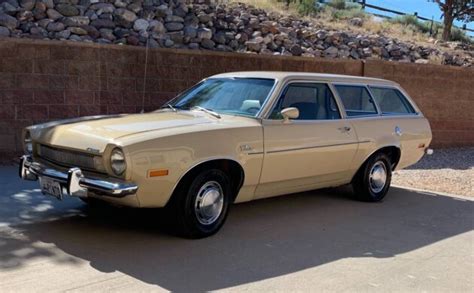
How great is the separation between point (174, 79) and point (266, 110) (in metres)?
4.63

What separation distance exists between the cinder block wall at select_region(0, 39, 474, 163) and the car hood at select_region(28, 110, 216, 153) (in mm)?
3422

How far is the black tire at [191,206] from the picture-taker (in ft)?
17.8

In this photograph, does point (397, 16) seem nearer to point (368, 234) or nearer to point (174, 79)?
point (174, 79)

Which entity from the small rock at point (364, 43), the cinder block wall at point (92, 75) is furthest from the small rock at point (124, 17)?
Result: the small rock at point (364, 43)

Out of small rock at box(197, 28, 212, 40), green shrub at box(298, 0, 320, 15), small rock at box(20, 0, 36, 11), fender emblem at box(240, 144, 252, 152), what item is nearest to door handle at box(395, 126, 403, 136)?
fender emblem at box(240, 144, 252, 152)

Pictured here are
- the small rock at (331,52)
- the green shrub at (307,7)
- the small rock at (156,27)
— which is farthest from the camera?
the green shrub at (307,7)

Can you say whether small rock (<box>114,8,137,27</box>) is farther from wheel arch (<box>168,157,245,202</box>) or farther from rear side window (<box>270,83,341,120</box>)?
wheel arch (<box>168,157,245,202</box>)

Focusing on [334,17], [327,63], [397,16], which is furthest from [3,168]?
[397,16]

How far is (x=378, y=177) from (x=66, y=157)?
14.1ft

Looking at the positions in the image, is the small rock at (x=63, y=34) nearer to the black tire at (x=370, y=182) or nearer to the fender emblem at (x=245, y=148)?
the black tire at (x=370, y=182)

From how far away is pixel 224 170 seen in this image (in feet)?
19.2

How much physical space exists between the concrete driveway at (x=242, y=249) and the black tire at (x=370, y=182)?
1.14ft

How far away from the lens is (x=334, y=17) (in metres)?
21.9

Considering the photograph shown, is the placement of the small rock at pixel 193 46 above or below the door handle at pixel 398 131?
above
